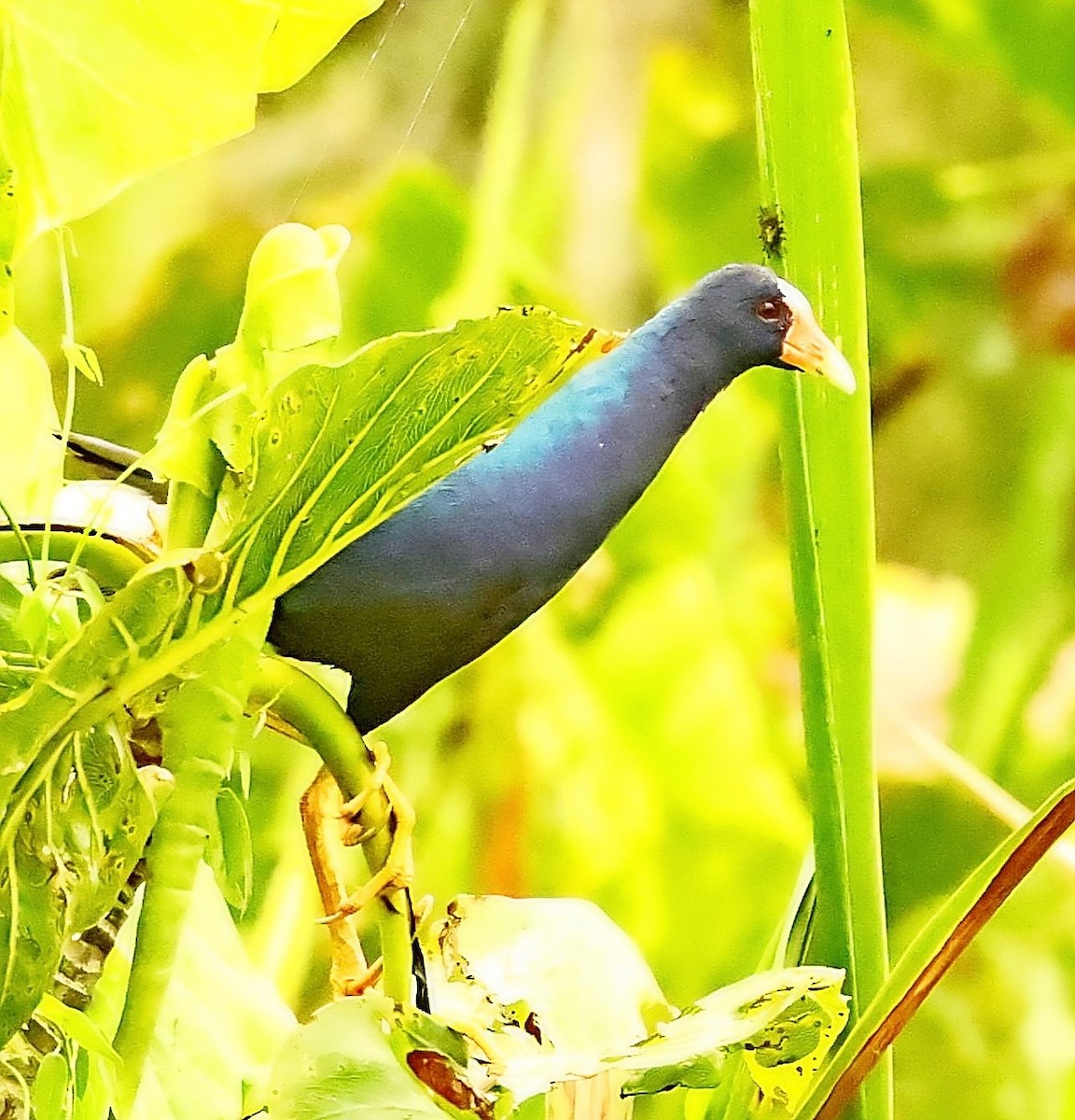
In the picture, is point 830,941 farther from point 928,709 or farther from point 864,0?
point 864,0

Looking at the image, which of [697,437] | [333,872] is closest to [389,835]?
[333,872]

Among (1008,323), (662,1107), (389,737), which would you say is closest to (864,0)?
(1008,323)

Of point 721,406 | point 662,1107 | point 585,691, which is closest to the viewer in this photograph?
point 662,1107

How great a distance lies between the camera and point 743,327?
359 millimetres

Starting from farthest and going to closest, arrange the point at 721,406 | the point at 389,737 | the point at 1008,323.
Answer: the point at 1008,323, the point at 721,406, the point at 389,737

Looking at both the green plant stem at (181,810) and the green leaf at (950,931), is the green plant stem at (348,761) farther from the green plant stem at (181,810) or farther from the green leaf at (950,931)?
the green leaf at (950,931)

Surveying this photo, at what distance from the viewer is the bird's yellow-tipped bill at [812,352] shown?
0.35 metres

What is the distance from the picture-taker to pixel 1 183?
0.28m

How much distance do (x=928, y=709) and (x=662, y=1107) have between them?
0.62 m

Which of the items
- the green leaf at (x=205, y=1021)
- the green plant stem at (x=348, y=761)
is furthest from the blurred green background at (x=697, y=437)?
the green plant stem at (x=348, y=761)

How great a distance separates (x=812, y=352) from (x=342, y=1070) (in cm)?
21

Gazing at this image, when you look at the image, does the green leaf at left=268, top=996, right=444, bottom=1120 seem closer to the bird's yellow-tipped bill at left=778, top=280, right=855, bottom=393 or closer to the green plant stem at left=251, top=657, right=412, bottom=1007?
the green plant stem at left=251, top=657, right=412, bottom=1007

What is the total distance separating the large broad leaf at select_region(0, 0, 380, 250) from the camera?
0.99 ft

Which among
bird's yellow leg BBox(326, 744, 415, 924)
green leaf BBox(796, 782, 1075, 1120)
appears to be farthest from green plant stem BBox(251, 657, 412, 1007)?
green leaf BBox(796, 782, 1075, 1120)
